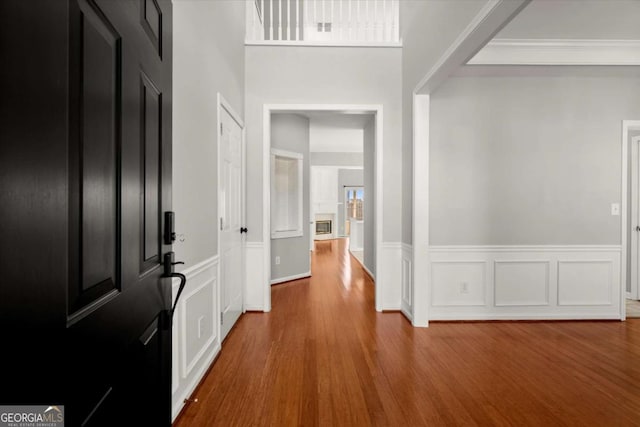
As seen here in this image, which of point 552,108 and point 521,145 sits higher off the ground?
point 552,108

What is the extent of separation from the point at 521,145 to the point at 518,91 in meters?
0.57

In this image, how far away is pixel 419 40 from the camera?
2.83 meters

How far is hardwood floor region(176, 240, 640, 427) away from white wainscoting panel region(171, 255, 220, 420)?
11 centimetres

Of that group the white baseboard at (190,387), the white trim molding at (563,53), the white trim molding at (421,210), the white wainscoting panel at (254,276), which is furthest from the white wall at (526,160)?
the white baseboard at (190,387)

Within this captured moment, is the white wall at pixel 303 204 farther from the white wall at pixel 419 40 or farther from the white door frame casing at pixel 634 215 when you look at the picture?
the white door frame casing at pixel 634 215

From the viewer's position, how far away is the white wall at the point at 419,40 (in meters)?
2.07

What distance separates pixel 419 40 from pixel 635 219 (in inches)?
138

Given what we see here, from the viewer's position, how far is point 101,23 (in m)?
0.62

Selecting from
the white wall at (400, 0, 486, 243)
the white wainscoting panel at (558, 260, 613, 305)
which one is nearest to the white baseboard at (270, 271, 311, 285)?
the white wall at (400, 0, 486, 243)

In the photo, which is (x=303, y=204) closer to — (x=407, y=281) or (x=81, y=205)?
(x=407, y=281)

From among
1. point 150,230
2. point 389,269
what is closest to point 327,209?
point 389,269

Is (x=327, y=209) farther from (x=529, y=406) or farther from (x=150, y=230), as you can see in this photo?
(x=150, y=230)

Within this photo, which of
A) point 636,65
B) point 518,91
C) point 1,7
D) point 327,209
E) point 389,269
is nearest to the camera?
point 1,7

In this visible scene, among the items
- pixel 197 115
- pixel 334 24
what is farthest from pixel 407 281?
pixel 334 24
